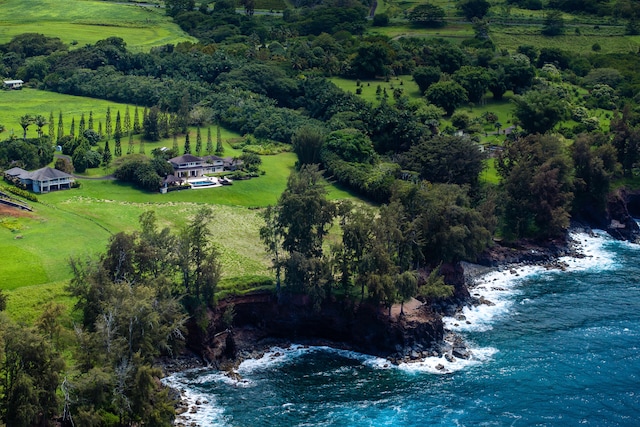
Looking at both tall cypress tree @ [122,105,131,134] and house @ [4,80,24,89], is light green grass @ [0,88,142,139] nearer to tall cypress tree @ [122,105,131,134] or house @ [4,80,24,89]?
house @ [4,80,24,89]

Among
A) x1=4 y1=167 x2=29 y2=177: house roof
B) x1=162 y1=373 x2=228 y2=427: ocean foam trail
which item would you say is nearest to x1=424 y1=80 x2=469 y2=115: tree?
x1=4 y1=167 x2=29 y2=177: house roof

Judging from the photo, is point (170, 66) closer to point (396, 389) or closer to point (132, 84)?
point (132, 84)

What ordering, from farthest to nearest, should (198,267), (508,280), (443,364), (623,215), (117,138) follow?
(117,138) < (623,215) < (508,280) < (198,267) < (443,364)

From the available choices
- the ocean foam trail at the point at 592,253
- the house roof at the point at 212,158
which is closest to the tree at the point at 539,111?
the ocean foam trail at the point at 592,253

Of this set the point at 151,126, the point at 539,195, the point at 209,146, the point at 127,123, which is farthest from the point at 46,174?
the point at 539,195

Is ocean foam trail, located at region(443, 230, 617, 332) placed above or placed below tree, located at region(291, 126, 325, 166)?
below

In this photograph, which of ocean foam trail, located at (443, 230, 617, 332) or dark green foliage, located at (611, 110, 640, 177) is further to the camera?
dark green foliage, located at (611, 110, 640, 177)

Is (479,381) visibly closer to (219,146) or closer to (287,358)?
(287,358)
